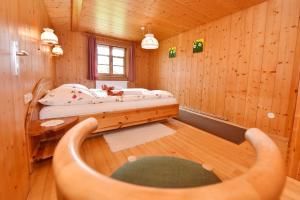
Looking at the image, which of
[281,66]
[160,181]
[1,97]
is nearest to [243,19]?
[281,66]

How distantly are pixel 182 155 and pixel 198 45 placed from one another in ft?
10.6

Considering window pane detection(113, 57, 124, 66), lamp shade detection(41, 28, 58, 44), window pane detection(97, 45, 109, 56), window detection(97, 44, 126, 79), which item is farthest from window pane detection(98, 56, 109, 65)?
lamp shade detection(41, 28, 58, 44)

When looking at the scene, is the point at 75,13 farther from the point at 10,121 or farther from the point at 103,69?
the point at 10,121

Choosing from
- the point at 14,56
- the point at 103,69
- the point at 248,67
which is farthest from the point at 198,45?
the point at 14,56

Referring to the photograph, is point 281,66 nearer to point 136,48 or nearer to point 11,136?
point 11,136

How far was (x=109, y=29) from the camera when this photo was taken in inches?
176

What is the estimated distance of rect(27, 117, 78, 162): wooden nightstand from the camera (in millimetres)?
1647

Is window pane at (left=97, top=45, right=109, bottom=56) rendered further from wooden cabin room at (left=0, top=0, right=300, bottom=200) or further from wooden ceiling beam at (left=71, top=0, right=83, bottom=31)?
wooden ceiling beam at (left=71, top=0, right=83, bottom=31)

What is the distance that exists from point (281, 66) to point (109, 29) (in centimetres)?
420

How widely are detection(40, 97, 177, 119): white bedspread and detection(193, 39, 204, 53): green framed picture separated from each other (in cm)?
203

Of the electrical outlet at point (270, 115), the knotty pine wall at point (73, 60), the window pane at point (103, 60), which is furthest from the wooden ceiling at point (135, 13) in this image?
the electrical outlet at point (270, 115)

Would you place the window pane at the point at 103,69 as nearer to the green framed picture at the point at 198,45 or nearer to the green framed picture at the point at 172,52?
the green framed picture at the point at 172,52

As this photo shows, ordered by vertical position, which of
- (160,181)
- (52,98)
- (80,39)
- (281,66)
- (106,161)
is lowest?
(106,161)

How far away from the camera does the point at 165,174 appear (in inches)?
31.7
